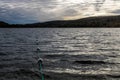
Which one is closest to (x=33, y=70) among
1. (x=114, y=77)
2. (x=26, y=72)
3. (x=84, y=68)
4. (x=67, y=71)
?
(x=26, y=72)

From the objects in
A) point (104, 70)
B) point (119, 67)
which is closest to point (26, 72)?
point (104, 70)

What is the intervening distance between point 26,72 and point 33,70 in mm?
1258

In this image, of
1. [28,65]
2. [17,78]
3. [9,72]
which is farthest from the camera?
[28,65]

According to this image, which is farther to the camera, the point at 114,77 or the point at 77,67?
the point at 77,67

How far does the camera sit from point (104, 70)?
3325cm

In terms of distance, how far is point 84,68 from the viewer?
34.9 m

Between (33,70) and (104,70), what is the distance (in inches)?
347

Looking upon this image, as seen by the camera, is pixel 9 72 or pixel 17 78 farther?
pixel 9 72

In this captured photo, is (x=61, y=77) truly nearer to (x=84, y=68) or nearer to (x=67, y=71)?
(x=67, y=71)

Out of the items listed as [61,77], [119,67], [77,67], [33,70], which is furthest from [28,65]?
[119,67]

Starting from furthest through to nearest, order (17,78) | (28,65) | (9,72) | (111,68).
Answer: (28,65) → (111,68) → (9,72) → (17,78)

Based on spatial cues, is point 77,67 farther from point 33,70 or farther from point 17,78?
point 17,78

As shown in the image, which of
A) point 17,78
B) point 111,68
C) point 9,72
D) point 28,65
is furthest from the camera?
point 28,65

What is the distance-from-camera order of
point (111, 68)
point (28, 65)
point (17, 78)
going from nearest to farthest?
1. point (17, 78)
2. point (111, 68)
3. point (28, 65)
